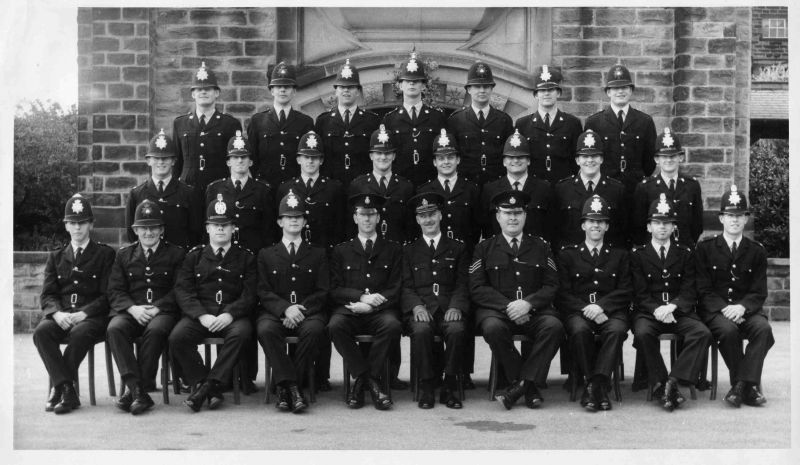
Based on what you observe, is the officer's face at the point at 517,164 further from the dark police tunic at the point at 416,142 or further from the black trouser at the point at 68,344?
the black trouser at the point at 68,344

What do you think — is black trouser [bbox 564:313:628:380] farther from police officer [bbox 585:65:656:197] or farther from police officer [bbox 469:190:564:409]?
police officer [bbox 585:65:656:197]

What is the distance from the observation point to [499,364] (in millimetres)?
7258

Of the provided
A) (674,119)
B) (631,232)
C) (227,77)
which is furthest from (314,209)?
(674,119)

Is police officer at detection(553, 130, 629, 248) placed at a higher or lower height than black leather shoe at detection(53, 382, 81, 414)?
higher

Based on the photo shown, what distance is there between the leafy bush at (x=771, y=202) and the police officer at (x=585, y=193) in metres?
5.23

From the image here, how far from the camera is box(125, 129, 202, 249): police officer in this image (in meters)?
7.62

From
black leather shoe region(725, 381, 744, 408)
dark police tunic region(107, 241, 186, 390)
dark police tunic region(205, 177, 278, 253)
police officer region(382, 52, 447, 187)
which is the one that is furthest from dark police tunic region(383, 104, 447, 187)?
black leather shoe region(725, 381, 744, 408)

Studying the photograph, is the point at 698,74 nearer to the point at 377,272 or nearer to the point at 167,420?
the point at 377,272

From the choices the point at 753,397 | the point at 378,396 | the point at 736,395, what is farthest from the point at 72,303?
the point at 753,397

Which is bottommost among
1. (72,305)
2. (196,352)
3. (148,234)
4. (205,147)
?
(196,352)

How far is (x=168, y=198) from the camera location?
762 cm

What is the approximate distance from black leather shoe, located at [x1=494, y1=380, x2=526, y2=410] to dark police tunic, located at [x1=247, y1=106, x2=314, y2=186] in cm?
247

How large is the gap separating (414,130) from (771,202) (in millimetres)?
6574

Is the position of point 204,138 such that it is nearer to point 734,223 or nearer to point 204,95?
point 204,95
